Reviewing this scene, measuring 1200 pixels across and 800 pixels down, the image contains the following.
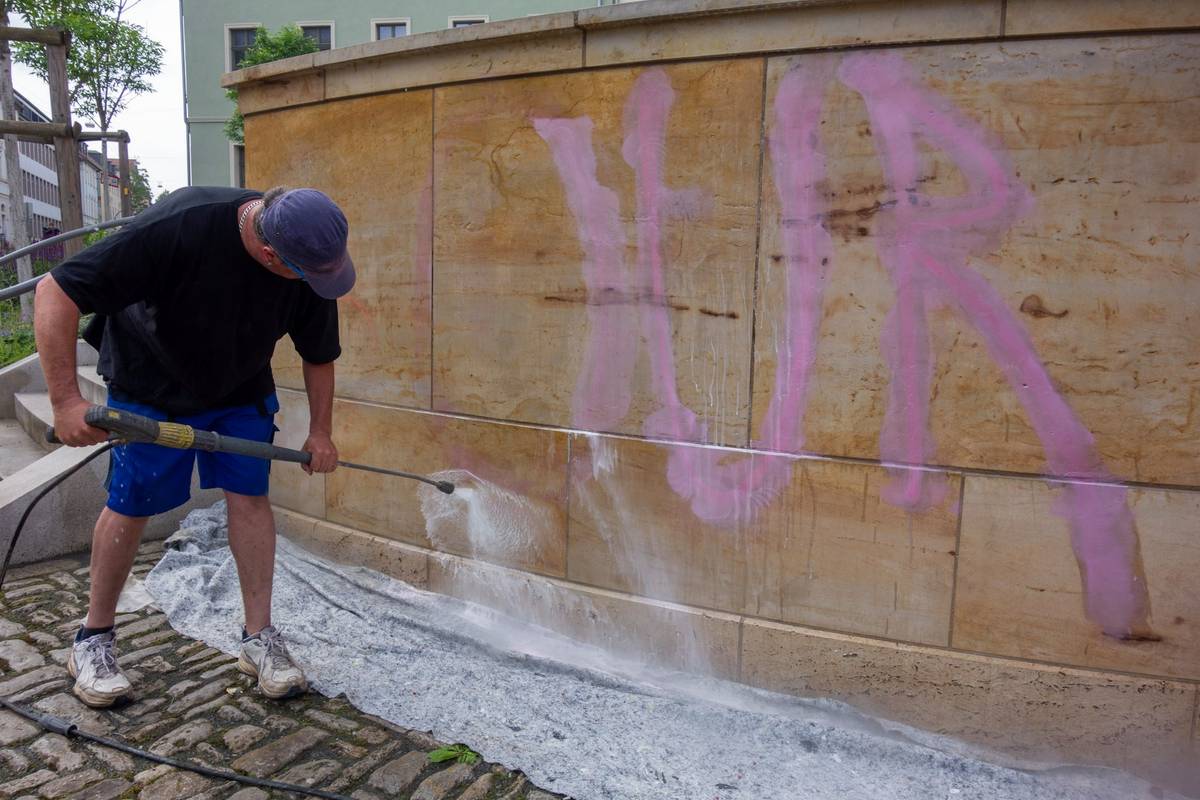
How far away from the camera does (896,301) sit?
2.68 metres

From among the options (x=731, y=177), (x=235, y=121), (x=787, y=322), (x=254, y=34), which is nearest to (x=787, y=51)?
(x=731, y=177)

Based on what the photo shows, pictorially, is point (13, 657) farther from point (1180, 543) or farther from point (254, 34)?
point (254, 34)

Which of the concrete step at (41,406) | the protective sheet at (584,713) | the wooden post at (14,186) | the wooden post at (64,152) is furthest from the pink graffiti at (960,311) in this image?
the wooden post at (14,186)

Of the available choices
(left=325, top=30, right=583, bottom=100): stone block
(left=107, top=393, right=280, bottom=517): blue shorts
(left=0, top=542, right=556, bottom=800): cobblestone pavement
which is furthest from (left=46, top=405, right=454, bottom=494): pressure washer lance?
(left=325, top=30, right=583, bottom=100): stone block

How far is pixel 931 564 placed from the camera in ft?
8.82

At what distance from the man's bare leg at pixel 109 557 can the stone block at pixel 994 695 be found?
2.18 metres

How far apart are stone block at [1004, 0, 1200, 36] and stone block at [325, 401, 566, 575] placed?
6.91 feet

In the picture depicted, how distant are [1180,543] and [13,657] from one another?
405 centimetres

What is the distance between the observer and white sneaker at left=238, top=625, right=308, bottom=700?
280cm

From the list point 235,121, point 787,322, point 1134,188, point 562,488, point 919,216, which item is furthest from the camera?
point 235,121

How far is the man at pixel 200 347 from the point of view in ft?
7.71

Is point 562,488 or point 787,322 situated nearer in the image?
point 787,322

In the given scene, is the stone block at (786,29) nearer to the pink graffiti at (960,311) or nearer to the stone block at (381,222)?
the pink graffiti at (960,311)

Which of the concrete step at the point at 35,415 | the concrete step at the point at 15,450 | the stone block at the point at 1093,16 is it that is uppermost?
the stone block at the point at 1093,16
